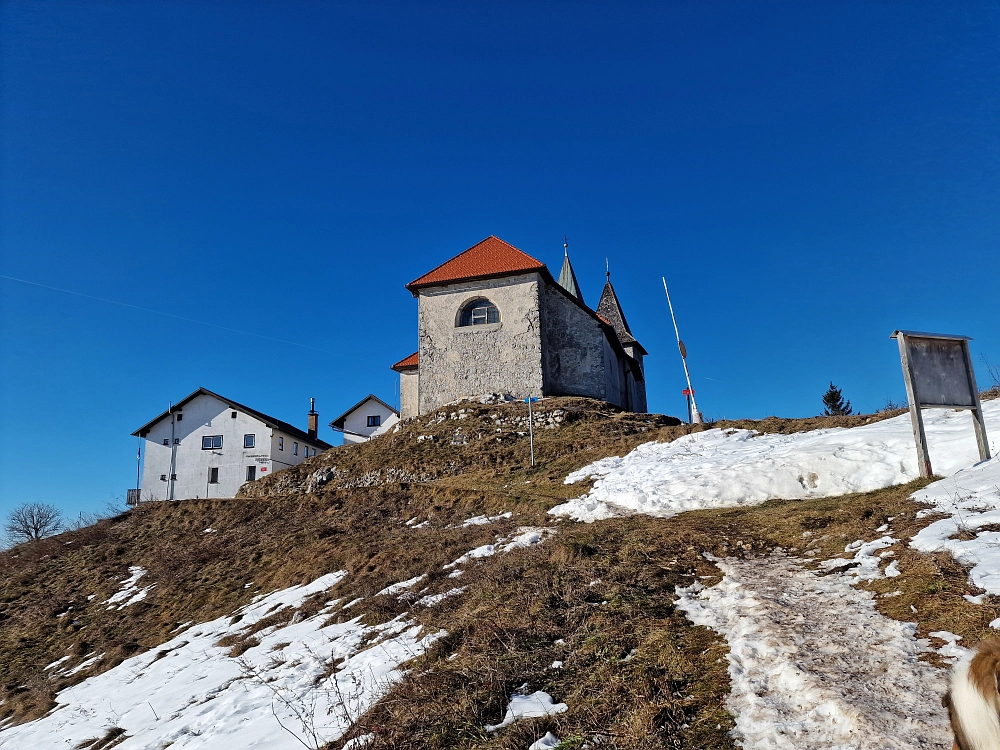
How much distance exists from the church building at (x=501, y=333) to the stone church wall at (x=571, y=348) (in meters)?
0.06

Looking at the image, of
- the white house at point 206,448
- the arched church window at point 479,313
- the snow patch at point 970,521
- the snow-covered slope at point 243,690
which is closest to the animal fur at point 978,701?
the snow patch at point 970,521

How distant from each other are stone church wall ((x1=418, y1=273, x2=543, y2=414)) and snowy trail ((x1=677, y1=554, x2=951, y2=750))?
25.5 meters

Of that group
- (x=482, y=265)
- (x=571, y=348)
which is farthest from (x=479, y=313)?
(x=571, y=348)

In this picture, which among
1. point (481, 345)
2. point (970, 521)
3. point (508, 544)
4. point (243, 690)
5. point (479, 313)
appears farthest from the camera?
point (479, 313)

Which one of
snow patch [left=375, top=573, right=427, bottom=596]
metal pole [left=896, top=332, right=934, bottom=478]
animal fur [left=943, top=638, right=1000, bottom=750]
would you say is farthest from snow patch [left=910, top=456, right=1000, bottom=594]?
snow patch [left=375, top=573, right=427, bottom=596]

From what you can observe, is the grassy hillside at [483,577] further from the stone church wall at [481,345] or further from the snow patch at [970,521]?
the stone church wall at [481,345]

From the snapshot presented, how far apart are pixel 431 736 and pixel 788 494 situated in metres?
8.33

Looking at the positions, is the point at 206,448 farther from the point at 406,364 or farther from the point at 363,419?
the point at 406,364

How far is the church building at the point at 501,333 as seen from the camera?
32.1m

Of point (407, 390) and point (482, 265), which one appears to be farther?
point (407, 390)

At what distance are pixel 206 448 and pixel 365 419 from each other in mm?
15312

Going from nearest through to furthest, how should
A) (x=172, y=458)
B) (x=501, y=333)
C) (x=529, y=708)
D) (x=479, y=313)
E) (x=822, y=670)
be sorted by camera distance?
(x=822, y=670), (x=529, y=708), (x=501, y=333), (x=479, y=313), (x=172, y=458)

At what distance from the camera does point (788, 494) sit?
10.6m

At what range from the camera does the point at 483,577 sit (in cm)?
838
